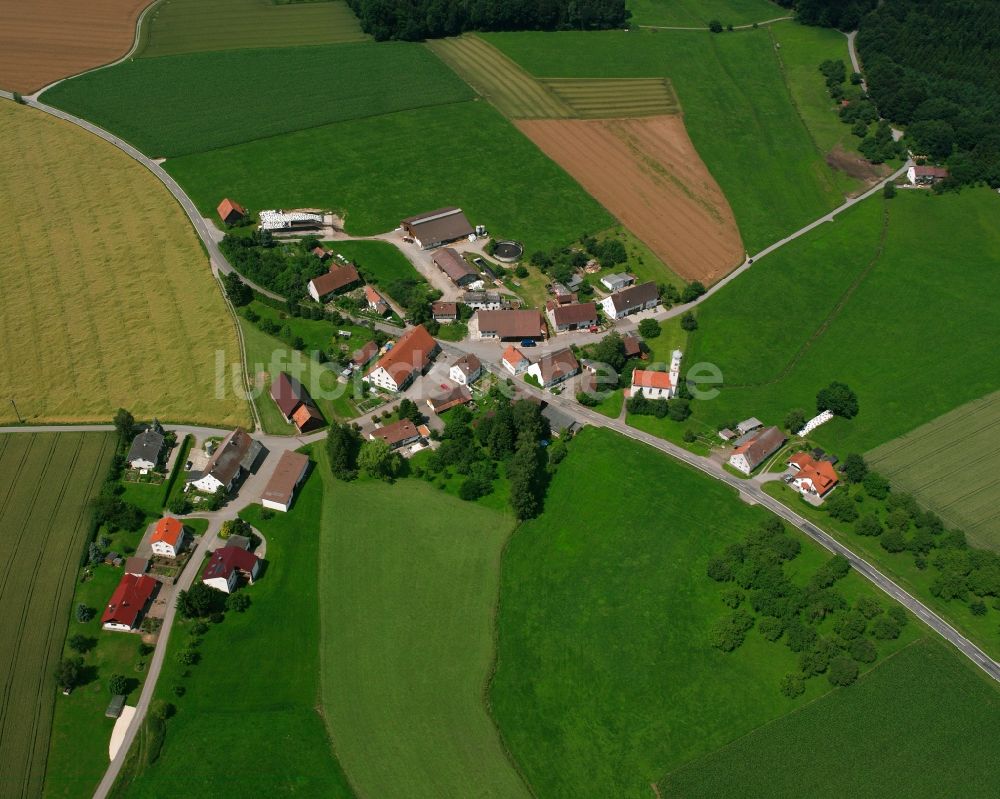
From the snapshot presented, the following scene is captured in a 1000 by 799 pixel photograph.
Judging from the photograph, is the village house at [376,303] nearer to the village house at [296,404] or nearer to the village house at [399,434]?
the village house at [296,404]

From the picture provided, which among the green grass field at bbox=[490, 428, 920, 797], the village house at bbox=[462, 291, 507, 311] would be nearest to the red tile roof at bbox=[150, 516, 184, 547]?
the green grass field at bbox=[490, 428, 920, 797]

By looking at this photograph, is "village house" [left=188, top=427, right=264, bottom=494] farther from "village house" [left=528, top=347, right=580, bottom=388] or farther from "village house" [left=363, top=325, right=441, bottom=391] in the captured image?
"village house" [left=528, top=347, right=580, bottom=388]

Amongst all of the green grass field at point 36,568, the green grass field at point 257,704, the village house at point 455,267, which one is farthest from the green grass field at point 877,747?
the village house at point 455,267

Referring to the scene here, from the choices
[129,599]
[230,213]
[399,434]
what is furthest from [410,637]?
[230,213]

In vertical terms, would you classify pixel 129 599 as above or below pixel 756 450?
below

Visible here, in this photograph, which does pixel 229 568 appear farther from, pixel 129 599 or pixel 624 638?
pixel 624 638

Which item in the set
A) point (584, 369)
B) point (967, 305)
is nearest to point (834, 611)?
point (584, 369)
